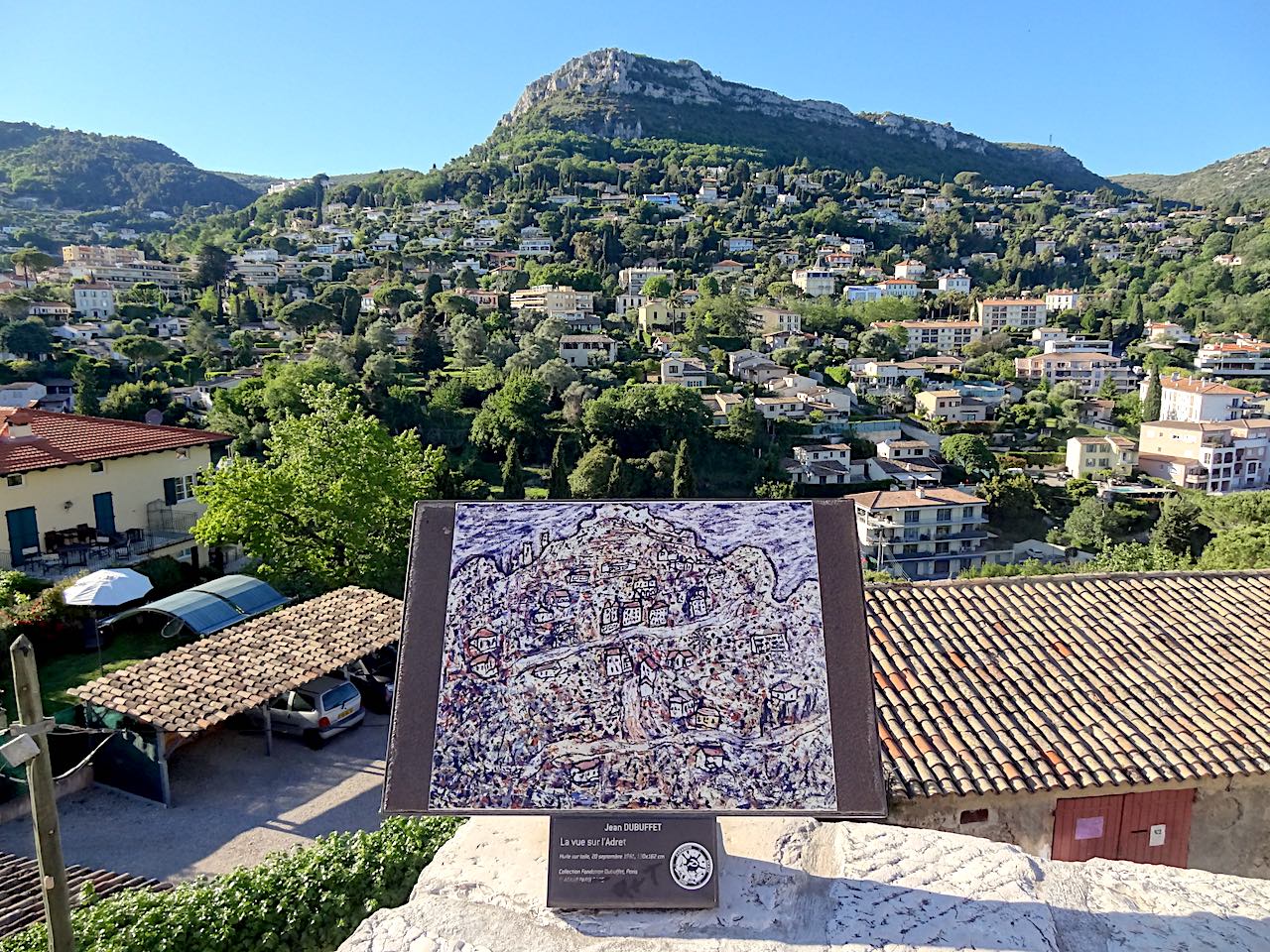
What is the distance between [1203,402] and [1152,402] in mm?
4660

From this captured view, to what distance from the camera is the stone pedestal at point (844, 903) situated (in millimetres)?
4559

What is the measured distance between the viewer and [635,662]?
4.54 m

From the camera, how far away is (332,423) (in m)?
19.9

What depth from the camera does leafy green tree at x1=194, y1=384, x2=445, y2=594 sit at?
18141mm

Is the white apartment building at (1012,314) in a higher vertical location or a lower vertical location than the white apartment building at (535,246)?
lower

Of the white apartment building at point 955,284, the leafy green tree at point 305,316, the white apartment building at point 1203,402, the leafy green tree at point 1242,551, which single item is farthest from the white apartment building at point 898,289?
the leafy green tree at point 1242,551

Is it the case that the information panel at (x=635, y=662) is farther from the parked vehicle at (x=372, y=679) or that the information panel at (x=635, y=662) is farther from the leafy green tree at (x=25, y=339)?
the leafy green tree at (x=25, y=339)

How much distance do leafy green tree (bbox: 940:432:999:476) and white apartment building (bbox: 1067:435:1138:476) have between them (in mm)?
5969

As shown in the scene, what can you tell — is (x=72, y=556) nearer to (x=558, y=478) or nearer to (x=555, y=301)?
(x=558, y=478)

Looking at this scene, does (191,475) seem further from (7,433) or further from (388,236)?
(388,236)

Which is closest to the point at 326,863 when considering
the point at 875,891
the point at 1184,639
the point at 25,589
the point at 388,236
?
the point at 875,891

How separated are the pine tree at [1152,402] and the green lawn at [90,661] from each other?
79565 mm

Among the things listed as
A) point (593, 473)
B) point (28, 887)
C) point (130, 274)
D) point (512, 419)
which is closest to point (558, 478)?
point (593, 473)

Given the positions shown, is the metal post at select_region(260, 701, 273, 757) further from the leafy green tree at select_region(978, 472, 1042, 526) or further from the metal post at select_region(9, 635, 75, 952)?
the leafy green tree at select_region(978, 472, 1042, 526)
